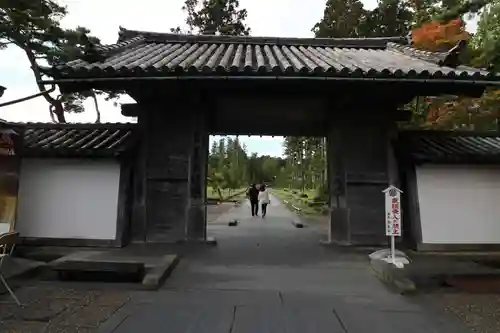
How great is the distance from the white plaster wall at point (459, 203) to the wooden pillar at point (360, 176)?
0.80 m

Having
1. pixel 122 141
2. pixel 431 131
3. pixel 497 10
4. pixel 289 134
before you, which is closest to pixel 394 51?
pixel 431 131

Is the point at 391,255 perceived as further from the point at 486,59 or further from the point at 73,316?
the point at 73,316

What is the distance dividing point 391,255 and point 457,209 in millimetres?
2680

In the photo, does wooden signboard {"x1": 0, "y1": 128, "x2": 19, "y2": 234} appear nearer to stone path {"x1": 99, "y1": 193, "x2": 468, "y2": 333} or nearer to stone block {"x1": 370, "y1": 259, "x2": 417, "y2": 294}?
stone path {"x1": 99, "y1": 193, "x2": 468, "y2": 333}

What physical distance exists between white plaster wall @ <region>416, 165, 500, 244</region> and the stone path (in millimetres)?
2083

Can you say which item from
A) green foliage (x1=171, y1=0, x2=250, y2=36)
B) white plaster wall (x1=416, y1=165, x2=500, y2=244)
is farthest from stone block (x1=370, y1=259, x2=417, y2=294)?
green foliage (x1=171, y1=0, x2=250, y2=36)

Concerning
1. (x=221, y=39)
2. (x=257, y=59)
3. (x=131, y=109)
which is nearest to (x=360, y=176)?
(x=257, y=59)

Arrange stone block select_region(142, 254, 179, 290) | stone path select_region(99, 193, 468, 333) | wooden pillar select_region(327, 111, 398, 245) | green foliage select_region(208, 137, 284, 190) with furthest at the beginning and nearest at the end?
green foliage select_region(208, 137, 284, 190) < wooden pillar select_region(327, 111, 398, 245) < stone block select_region(142, 254, 179, 290) < stone path select_region(99, 193, 468, 333)

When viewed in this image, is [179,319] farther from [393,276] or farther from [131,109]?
[131,109]

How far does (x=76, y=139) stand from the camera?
945cm

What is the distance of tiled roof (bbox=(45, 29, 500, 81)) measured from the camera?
7434mm

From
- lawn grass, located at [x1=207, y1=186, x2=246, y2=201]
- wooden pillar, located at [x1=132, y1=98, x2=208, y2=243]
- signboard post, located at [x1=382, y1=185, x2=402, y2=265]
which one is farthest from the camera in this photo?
lawn grass, located at [x1=207, y1=186, x2=246, y2=201]

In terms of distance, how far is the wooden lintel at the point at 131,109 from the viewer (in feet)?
30.5

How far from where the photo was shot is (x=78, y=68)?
7.44 m
